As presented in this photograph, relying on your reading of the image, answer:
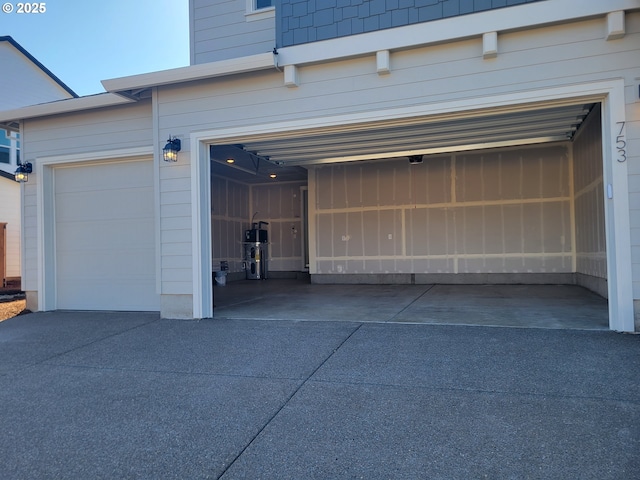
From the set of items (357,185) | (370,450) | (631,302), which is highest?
(357,185)

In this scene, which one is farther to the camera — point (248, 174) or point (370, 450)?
point (248, 174)

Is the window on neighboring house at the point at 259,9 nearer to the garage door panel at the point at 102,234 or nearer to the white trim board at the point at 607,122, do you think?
the white trim board at the point at 607,122

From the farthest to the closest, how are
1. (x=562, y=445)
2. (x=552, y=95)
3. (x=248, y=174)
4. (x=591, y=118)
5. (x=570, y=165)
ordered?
(x=248, y=174) → (x=570, y=165) → (x=591, y=118) → (x=552, y=95) → (x=562, y=445)

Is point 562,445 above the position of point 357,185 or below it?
below

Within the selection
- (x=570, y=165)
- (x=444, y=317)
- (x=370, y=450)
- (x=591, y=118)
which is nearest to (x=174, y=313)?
(x=444, y=317)

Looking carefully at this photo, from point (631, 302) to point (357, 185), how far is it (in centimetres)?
778

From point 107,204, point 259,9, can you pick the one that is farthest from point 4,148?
point 259,9

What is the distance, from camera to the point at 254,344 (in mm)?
4844

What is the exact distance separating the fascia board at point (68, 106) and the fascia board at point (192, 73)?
0.43 metres

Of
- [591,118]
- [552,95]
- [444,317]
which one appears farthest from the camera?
[591,118]

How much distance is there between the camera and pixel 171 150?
6371 mm

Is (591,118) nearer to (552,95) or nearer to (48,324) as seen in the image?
(552,95)

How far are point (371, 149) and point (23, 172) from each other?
6.26 meters

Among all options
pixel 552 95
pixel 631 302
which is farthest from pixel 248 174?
pixel 631 302
